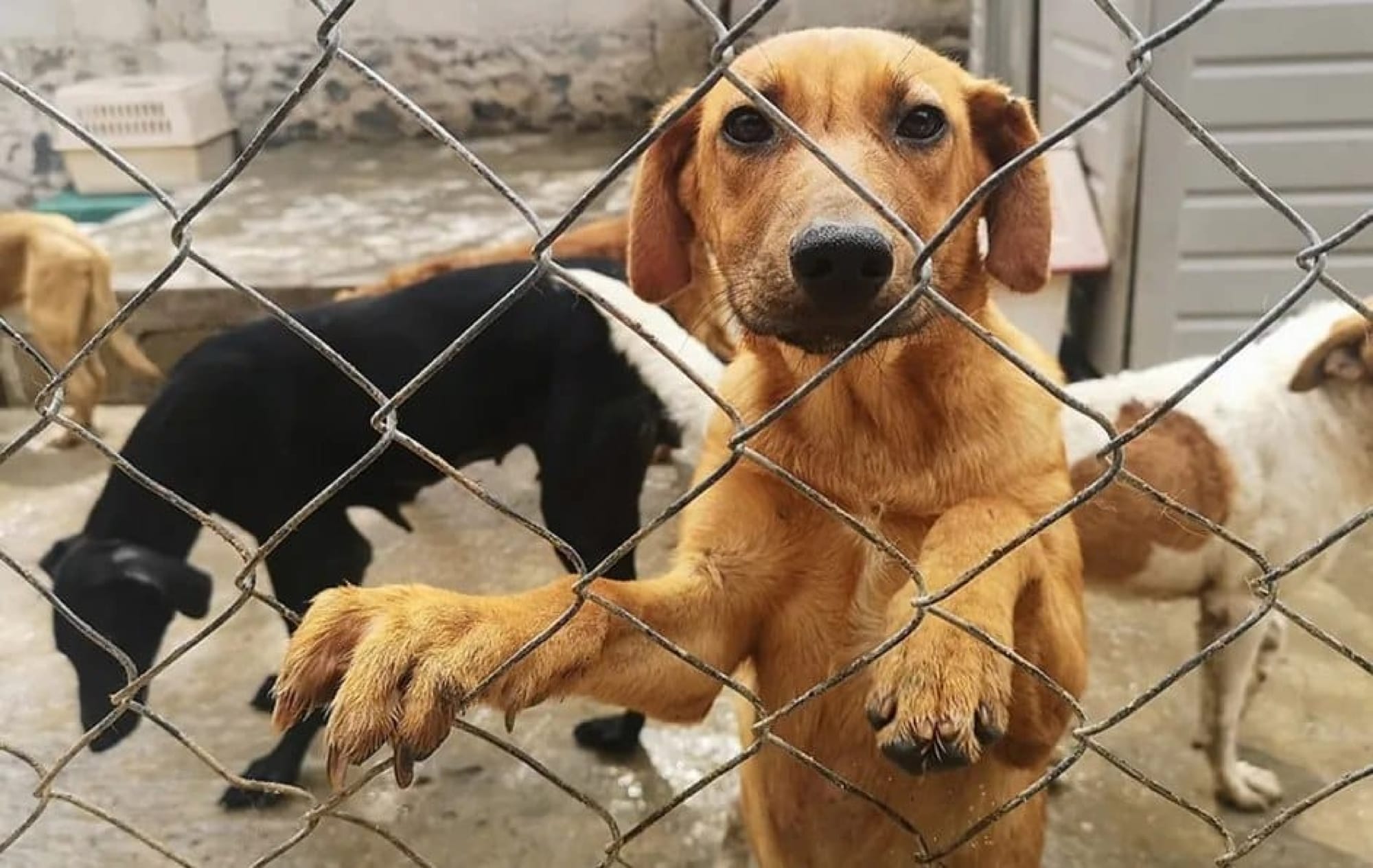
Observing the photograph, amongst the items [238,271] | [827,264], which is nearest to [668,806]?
[827,264]

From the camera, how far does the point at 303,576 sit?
2.80 meters

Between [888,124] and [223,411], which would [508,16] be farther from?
[888,124]

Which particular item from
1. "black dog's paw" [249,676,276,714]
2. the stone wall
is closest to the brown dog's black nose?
"black dog's paw" [249,676,276,714]

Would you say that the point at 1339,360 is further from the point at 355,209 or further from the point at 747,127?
the point at 355,209

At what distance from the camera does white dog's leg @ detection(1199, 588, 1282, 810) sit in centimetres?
251

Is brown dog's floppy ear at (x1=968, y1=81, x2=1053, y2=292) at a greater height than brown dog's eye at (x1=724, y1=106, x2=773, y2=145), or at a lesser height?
lesser

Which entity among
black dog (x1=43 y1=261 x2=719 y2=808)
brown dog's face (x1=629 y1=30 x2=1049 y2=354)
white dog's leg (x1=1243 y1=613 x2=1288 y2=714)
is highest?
brown dog's face (x1=629 y1=30 x2=1049 y2=354)

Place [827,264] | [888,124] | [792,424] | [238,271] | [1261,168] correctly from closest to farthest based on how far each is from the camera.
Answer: [827,264] < [888,124] < [792,424] < [1261,168] < [238,271]

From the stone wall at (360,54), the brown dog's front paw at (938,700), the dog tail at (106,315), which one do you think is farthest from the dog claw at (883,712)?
the stone wall at (360,54)

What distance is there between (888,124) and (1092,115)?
72 cm

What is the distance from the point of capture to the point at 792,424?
178cm

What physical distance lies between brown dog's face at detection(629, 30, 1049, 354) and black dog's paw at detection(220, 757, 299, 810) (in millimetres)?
1495

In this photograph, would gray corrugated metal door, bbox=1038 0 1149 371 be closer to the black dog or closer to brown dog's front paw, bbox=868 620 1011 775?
the black dog

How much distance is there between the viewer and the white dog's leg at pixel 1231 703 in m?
2.51
